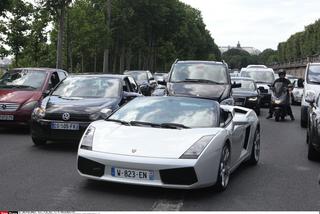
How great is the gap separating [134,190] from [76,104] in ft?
14.1

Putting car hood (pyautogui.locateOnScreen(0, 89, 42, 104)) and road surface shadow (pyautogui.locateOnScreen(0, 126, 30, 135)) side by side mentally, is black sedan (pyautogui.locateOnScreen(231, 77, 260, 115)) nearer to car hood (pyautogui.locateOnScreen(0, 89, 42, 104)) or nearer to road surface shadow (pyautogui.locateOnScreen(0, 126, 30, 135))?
road surface shadow (pyautogui.locateOnScreen(0, 126, 30, 135))

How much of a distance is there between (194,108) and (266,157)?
2.98 m

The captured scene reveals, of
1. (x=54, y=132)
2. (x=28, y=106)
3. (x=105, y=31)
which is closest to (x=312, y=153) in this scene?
(x=54, y=132)

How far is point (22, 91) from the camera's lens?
13.5 meters

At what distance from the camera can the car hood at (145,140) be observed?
22.0 feet

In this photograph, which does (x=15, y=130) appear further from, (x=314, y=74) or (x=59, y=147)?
(x=314, y=74)

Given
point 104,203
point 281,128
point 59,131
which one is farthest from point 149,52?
point 104,203

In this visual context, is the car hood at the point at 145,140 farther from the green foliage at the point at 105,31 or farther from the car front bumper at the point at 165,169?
the green foliage at the point at 105,31

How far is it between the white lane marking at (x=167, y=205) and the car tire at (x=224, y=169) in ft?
2.29

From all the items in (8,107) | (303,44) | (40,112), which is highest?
(303,44)

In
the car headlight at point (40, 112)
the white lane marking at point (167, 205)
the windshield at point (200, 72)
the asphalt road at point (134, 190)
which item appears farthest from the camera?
the windshield at point (200, 72)

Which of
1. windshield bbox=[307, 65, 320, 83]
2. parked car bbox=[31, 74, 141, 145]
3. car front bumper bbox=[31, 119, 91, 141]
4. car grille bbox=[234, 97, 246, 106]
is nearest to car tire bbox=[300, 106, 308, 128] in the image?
windshield bbox=[307, 65, 320, 83]

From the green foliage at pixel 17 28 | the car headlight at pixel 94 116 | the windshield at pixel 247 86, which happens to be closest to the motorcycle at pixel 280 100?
the windshield at pixel 247 86

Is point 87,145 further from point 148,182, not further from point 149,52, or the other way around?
point 149,52
